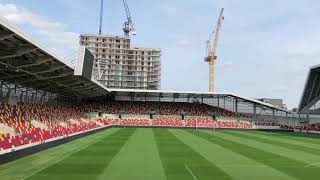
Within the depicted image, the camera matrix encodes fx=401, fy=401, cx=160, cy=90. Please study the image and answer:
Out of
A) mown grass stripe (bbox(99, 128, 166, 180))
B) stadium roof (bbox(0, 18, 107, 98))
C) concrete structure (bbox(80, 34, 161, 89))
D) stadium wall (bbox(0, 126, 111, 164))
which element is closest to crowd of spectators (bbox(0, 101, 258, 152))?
stadium wall (bbox(0, 126, 111, 164))

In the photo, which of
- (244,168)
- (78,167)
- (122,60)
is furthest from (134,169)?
(122,60)

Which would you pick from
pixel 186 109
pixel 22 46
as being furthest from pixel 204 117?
pixel 22 46

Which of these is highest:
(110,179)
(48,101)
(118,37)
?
(118,37)

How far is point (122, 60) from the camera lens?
18625cm

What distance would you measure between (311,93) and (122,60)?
119885 millimetres

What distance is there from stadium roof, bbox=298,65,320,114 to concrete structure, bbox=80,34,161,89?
111m

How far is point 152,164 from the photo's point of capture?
18.9m

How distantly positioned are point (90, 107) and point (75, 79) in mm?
36376

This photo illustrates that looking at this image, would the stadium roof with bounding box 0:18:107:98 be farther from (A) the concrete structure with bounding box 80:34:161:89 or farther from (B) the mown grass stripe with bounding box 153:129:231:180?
(A) the concrete structure with bounding box 80:34:161:89

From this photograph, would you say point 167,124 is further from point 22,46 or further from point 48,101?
point 22,46

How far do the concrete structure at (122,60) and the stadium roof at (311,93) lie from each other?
11052cm

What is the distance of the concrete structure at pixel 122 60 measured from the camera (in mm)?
182500

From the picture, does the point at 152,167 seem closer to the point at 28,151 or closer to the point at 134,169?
the point at 134,169

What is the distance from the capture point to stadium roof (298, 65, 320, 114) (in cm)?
7250
